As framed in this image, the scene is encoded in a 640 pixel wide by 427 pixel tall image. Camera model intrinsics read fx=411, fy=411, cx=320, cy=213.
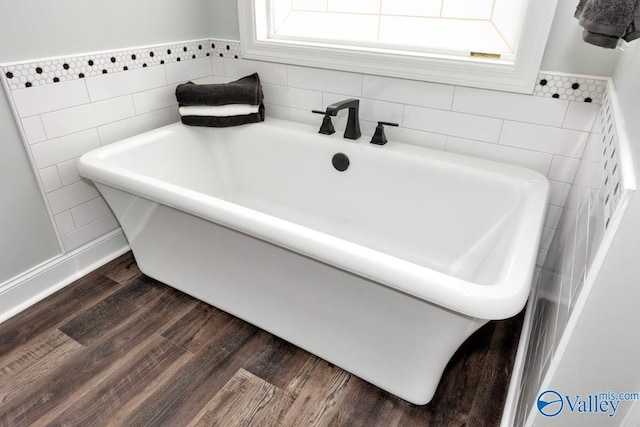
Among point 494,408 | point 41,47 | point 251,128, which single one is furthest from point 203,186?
point 494,408

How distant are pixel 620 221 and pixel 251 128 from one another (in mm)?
1823

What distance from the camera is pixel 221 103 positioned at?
6.91 ft

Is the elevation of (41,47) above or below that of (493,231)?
above

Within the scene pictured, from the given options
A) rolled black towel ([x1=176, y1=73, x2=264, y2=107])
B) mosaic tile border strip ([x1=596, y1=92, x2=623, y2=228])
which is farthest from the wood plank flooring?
rolled black towel ([x1=176, y1=73, x2=264, y2=107])

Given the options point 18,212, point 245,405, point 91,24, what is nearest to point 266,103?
point 91,24

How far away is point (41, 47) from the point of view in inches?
65.0

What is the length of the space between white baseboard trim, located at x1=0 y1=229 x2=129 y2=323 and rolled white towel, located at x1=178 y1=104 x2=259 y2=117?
2.46 feet

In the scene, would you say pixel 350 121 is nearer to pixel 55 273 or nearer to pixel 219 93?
pixel 219 93

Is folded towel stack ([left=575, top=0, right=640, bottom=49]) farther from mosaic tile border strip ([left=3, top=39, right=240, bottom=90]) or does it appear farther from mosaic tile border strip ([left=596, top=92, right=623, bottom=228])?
mosaic tile border strip ([left=3, top=39, right=240, bottom=90])

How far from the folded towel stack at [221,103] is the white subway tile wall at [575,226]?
1427 mm

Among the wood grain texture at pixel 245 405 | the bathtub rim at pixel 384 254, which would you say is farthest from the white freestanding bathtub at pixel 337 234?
the wood grain texture at pixel 245 405

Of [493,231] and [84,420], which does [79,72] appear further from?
[493,231]

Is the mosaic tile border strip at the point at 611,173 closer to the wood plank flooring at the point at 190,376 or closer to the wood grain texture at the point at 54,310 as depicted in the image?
the wood plank flooring at the point at 190,376

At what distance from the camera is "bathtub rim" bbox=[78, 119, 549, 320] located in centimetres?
97
